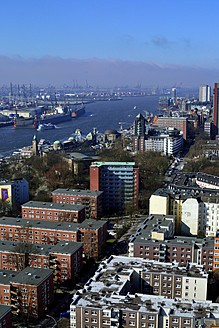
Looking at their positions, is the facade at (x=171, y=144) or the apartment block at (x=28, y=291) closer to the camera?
the apartment block at (x=28, y=291)

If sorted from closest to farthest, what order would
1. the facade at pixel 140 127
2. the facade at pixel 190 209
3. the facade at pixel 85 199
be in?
the facade at pixel 190 209 → the facade at pixel 85 199 → the facade at pixel 140 127

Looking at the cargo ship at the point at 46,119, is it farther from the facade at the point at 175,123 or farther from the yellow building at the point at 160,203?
the yellow building at the point at 160,203

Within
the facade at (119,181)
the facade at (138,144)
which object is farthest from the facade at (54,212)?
the facade at (138,144)

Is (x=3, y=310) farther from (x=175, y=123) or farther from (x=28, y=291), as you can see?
(x=175, y=123)

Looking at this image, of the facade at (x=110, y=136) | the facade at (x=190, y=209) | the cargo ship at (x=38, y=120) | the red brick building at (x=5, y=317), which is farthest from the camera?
the cargo ship at (x=38, y=120)

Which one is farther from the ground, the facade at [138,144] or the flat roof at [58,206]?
the facade at [138,144]

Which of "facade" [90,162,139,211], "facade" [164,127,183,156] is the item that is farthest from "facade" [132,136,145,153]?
"facade" [90,162,139,211]

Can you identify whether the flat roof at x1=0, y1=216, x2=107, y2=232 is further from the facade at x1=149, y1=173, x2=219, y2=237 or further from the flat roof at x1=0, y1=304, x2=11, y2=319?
the flat roof at x1=0, y1=304, x2=11, y2=319

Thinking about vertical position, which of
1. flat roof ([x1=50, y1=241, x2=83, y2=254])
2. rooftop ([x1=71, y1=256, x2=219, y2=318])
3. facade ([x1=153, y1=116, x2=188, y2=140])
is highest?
facade ([x1=153, y1=116, x2=188, y2=140])
